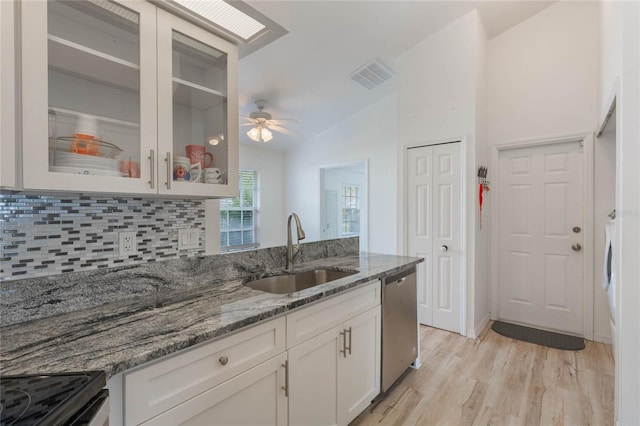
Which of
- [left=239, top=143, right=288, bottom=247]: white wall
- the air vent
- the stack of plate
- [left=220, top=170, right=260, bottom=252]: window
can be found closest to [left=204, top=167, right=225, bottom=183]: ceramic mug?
the stack of plate

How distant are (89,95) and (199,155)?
457 millimetres

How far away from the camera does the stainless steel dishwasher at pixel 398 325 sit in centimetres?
192

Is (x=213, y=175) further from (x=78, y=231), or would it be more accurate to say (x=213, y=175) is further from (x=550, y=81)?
(x=550, y=81)

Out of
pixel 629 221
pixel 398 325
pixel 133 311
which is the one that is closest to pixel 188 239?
pixel 133 311

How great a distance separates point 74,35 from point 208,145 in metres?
0.61

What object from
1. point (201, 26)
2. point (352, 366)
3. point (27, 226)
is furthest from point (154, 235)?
point (352, 366)

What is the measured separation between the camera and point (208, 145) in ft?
4.90

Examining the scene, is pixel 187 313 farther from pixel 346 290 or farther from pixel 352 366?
pixel 352 366

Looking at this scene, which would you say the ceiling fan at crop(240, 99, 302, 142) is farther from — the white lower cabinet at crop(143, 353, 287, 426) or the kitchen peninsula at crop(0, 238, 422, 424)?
the white lower cabinet at crop(143, 353, 287, 426)

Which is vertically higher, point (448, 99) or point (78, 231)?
point (448, 99)

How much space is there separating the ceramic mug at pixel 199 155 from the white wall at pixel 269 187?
3.27 m

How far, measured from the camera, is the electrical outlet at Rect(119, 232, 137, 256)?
136 centimetres

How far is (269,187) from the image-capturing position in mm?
5254

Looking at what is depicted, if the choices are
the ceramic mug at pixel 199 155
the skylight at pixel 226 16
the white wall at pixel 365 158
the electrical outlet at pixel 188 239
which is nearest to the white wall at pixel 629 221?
the skylight at pixel 226 16
